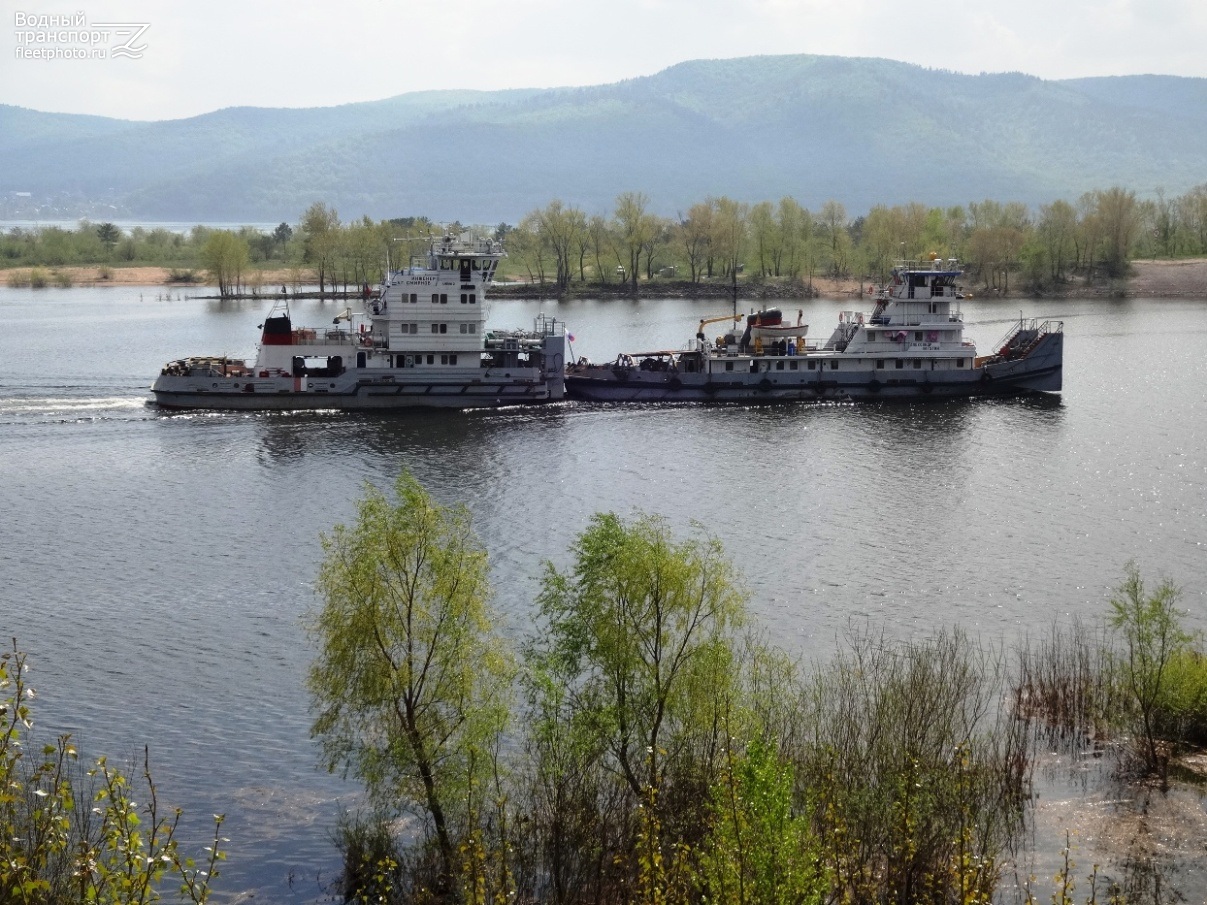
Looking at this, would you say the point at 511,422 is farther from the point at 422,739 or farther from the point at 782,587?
the point at 422,739

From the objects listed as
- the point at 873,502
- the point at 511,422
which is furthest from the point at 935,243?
the point at 873,502

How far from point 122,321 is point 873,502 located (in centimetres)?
8364

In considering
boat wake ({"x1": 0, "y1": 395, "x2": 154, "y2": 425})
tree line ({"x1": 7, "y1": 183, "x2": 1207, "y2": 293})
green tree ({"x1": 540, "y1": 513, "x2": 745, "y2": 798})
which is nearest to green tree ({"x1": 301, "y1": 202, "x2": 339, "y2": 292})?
tree line ({"x1": 7, "y1": 183, "x2": 1207, "y2": 293})

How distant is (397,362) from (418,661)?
4529 centimetres

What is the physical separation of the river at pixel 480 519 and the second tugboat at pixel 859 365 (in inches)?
74.1

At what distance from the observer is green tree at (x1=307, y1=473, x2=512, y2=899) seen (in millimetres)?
→ 22453

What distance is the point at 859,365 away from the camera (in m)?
72.4

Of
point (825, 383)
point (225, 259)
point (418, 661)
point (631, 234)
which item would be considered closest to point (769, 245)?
point (631, 234)

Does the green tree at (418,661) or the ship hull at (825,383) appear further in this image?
the ship hull at (825,383)

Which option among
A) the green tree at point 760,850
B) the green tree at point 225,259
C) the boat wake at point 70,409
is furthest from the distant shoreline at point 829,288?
the green tree at point 760,850

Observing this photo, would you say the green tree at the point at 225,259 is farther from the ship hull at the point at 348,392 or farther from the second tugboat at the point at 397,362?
the ship hull at the point at 348,392

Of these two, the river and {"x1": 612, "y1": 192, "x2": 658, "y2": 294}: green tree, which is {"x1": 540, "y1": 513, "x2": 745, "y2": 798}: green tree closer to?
the river

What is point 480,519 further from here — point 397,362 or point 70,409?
point 70,409

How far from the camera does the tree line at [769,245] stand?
145 m
